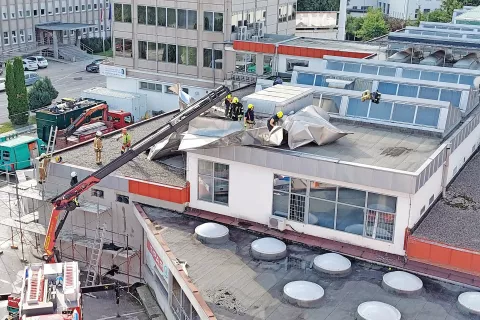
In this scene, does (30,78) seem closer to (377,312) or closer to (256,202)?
(256,202)

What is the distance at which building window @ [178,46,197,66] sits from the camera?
4719 centimetres

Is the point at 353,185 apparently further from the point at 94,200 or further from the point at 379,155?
the point at 94,200

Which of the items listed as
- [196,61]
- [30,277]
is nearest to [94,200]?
[30,277]

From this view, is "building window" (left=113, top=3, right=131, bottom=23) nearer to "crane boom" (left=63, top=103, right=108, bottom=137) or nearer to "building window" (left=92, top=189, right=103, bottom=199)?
"crane boom" (left=63, top=103, right=108, bottom=137)

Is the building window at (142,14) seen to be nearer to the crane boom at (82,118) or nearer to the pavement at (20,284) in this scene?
the crane boom at (82,118)

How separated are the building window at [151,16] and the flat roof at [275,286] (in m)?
29.1

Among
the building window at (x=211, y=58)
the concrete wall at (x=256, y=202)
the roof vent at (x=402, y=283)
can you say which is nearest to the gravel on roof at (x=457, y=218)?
the concrete wall at (x=256, y=202)

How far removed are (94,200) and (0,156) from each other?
51.3 ft

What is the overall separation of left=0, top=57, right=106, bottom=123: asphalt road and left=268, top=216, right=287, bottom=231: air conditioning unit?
38.6m

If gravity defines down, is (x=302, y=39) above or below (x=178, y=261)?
above

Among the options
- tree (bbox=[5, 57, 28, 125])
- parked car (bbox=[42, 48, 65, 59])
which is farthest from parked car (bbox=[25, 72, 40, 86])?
parked car (bbox=[42, 48, 65, 59])

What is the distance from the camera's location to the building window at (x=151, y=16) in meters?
48.0

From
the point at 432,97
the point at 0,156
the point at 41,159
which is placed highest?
the point at 432,97

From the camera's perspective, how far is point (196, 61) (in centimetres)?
4712
